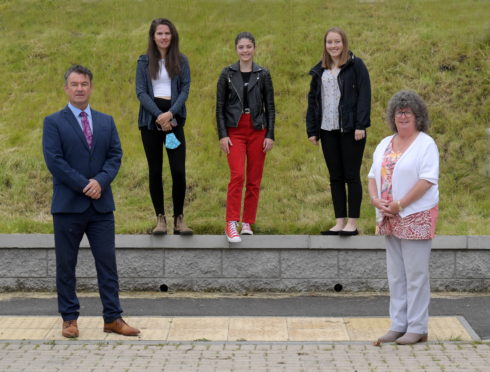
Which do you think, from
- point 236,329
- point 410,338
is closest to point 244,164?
point 236,329

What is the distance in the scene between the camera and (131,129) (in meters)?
12.8

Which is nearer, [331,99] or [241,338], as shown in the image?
[241,338]

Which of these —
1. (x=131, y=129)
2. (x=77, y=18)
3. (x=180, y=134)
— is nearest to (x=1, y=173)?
(x=131, y=129)

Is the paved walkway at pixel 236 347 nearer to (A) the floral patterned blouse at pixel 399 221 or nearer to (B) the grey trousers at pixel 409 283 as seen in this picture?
(B) the grey trousers at pixel 409 283

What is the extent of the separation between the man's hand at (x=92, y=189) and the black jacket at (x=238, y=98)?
7.31 ft

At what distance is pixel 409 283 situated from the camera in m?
7.59

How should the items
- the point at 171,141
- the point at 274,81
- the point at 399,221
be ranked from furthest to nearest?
the point at 274,81 < the point at 171,141 < the point at 399,221

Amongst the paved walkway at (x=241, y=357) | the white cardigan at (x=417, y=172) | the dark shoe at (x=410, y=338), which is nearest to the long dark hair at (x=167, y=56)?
the white cardigan at (x=417, y=172)

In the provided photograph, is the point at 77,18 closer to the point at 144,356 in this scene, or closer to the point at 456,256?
the point at 456,256

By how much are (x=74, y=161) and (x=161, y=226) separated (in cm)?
197

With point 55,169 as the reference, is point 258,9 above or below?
above

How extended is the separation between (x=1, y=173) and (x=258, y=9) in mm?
7178

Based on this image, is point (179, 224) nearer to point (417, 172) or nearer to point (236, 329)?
point (236, 329)

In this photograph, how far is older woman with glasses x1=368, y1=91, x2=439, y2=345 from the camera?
7.48 meters
